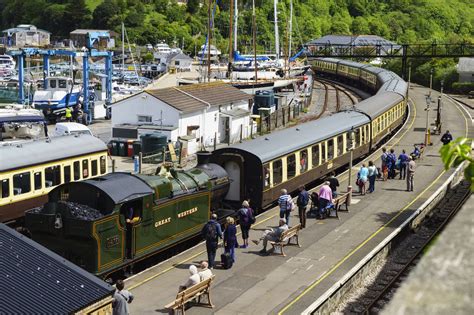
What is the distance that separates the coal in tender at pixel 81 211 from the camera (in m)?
15.2

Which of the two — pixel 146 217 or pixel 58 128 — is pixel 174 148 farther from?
pixel 146 217

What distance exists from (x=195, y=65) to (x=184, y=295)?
8967 centimetres

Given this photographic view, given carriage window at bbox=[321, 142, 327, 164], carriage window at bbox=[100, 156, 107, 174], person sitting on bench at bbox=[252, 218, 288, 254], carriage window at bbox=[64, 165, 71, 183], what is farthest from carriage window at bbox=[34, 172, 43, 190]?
carriage window at bbox=[321, 142, 327, 164]

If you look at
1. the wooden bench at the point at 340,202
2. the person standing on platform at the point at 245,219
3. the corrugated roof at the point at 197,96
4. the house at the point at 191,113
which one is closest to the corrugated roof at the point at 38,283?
the person standing on platform at the point at 245,219

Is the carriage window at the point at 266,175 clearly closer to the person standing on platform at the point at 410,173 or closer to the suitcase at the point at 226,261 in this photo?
the suitcase at the point at 226,261

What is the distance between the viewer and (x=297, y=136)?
88.5 feet

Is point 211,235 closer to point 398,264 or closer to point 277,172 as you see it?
point 398,264

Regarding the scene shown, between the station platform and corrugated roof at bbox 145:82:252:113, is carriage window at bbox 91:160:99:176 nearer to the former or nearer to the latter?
the station platform

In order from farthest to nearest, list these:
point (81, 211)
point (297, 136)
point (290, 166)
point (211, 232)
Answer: point (297, 136)
point (290, 166)
point (211, 232)
point (81, 211)

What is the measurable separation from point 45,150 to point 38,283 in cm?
1144

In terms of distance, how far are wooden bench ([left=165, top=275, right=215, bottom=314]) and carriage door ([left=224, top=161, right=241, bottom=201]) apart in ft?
23.6

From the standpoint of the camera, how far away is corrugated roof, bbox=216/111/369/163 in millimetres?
23391

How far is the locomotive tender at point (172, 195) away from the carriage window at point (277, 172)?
0.11 feet

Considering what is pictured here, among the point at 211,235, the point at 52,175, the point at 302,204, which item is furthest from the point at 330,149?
the point at 211,235
